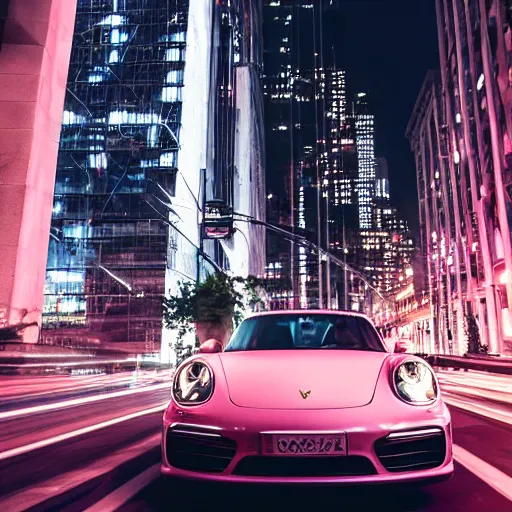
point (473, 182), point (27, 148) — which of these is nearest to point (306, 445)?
point (27, 148)

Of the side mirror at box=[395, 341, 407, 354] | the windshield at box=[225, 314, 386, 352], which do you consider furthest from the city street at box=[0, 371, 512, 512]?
the windshield at box=[225, 314, 386, 352]

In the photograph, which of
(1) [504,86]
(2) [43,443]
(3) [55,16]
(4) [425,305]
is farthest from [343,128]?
(2) [43,443]

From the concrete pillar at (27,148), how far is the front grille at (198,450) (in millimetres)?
15877

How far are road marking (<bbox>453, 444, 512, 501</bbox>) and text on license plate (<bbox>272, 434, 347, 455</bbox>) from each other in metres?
1.29

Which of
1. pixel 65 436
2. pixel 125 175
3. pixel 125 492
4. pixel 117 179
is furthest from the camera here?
pixel 117 179

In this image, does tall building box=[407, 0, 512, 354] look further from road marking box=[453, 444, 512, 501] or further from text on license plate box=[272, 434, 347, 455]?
text on license plate box=[272, 434, 347, 455]

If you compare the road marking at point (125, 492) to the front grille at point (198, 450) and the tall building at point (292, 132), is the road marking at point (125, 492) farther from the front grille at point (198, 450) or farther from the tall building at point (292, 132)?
the tall building at point (292, 132)

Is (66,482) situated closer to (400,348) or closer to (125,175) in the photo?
(400,348)

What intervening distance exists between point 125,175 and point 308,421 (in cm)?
3604

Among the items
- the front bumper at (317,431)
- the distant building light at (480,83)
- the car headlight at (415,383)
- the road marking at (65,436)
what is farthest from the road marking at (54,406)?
the distant building light at (480,83)

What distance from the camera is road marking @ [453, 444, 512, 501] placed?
136 inches

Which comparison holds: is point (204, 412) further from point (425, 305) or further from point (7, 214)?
point (425, 305)

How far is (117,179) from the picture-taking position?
122 feet

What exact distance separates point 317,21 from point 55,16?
154m
